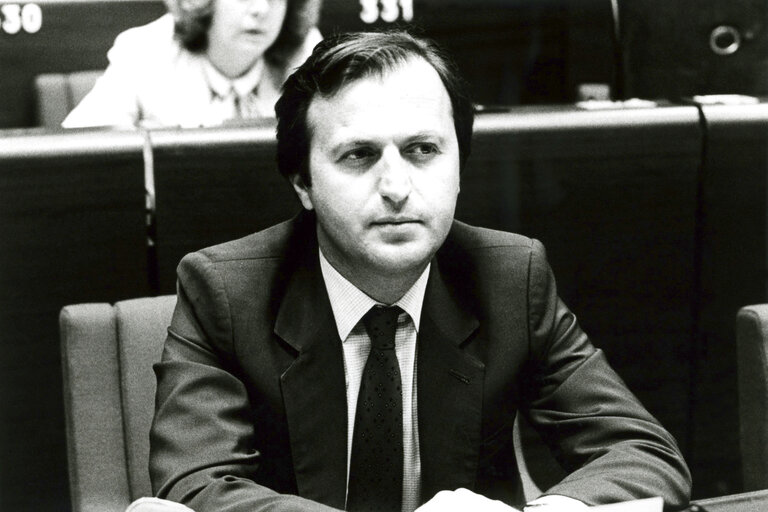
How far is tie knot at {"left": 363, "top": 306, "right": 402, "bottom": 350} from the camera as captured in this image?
1561mm

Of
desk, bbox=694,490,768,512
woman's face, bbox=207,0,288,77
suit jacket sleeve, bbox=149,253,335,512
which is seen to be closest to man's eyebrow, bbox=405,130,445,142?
suit jacket sleeve, bbox=149,253,335,512

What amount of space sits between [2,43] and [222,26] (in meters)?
0.66

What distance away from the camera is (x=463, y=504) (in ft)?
4.08

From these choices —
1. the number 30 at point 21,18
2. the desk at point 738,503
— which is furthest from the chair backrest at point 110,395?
the number 30 at point 21,18

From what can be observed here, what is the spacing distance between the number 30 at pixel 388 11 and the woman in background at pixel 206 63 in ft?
0.67

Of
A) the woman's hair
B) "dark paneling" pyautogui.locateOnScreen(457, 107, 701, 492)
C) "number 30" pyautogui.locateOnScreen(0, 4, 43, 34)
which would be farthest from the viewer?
"number 30" pyautogui.locateOnScreen(0, 4, 43, 34)

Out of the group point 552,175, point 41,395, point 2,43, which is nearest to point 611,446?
point 552,175

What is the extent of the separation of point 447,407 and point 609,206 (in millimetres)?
732

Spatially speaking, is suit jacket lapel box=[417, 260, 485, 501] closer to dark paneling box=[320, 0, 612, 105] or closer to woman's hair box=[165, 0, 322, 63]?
woman's hair box=[165, 0, 322, 63]

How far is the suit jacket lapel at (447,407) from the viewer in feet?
5.11

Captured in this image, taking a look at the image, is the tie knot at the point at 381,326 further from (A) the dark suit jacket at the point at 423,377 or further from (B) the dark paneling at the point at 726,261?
(B) the dark paneling at the point at 726,261

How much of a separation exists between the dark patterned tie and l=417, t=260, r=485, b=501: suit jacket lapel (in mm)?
42

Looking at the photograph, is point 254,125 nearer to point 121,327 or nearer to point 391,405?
point 121,327

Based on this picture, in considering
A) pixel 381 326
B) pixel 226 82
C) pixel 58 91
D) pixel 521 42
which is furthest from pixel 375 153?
pixel 521 42
